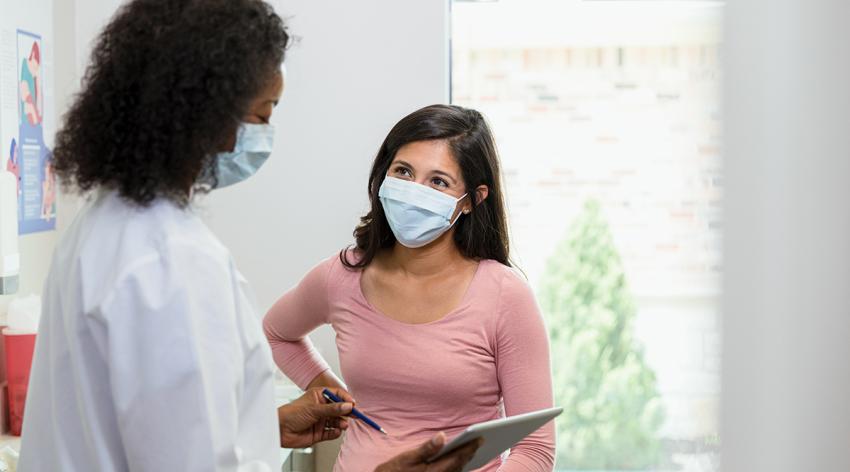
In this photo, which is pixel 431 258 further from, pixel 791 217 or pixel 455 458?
pixel 791 217

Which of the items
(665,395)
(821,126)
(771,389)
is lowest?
(665,395)

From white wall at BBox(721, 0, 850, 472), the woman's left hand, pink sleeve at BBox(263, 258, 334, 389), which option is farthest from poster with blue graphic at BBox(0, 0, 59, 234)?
white wall at BBox(721, 0, 850, 472)

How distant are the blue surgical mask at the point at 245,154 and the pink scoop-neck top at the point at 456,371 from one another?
25.9 inches

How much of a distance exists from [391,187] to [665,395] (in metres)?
2.49

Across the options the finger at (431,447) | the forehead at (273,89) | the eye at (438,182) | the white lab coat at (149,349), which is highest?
the forehead at (273,89)

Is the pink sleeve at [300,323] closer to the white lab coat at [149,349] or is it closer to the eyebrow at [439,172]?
the eyebrow at [439,172]

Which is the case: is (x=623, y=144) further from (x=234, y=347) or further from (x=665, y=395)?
(x=234, y=347)

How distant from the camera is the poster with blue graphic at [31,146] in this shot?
6.98 feet

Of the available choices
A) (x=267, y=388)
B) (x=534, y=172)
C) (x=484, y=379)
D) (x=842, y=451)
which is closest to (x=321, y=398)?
(x=484, y=379)

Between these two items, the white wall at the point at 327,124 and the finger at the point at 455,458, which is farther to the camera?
the white wall at the point at 327,124

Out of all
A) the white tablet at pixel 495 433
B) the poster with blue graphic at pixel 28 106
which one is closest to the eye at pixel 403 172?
the white tablet at pixel 495 433

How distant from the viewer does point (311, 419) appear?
4.96 ft

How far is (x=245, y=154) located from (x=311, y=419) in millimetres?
581

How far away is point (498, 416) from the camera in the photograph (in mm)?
1745
